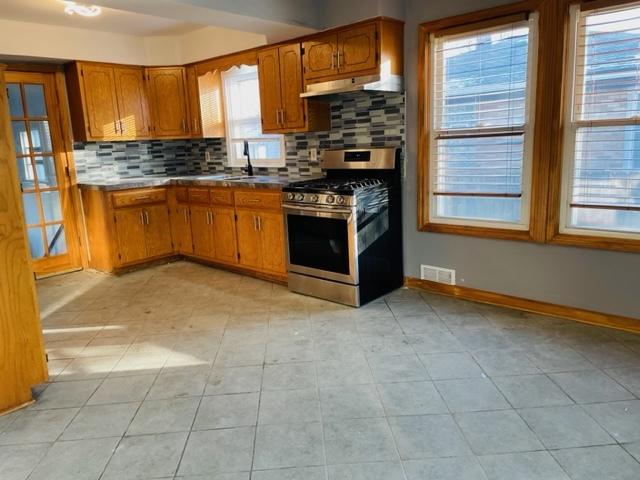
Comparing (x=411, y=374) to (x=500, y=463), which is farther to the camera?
(x=411, y=374)

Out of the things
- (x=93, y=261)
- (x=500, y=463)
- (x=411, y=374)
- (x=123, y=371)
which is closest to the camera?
(x=500, y=463)

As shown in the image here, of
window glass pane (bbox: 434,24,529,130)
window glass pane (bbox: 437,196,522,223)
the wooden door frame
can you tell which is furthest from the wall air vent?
the wooden door frame

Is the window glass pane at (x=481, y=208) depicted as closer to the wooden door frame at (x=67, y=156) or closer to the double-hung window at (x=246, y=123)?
the double-hung window at (x=246, y=123)

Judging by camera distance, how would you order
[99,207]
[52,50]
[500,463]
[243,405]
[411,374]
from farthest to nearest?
1. [99,207]
2. [52,50]
3. [411,374]
4. [243,405]
5. [500,463]

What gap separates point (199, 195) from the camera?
4.81 m

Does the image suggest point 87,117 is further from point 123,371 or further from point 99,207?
point 123,371

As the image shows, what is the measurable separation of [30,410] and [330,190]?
2.26m

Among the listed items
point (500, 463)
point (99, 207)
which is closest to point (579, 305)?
point (500, 463)

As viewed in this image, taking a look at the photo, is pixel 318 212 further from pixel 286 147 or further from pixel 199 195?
pixel 199 195

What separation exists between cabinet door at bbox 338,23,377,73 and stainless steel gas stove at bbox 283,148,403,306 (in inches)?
26.5

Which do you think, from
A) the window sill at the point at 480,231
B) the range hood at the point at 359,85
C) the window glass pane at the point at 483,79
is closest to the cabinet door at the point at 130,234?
the range hood at the point at 359,85

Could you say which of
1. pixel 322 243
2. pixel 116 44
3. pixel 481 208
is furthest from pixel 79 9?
pixel 481 208

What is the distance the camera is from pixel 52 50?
4.42 metres

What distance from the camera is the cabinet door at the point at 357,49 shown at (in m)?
3.47
